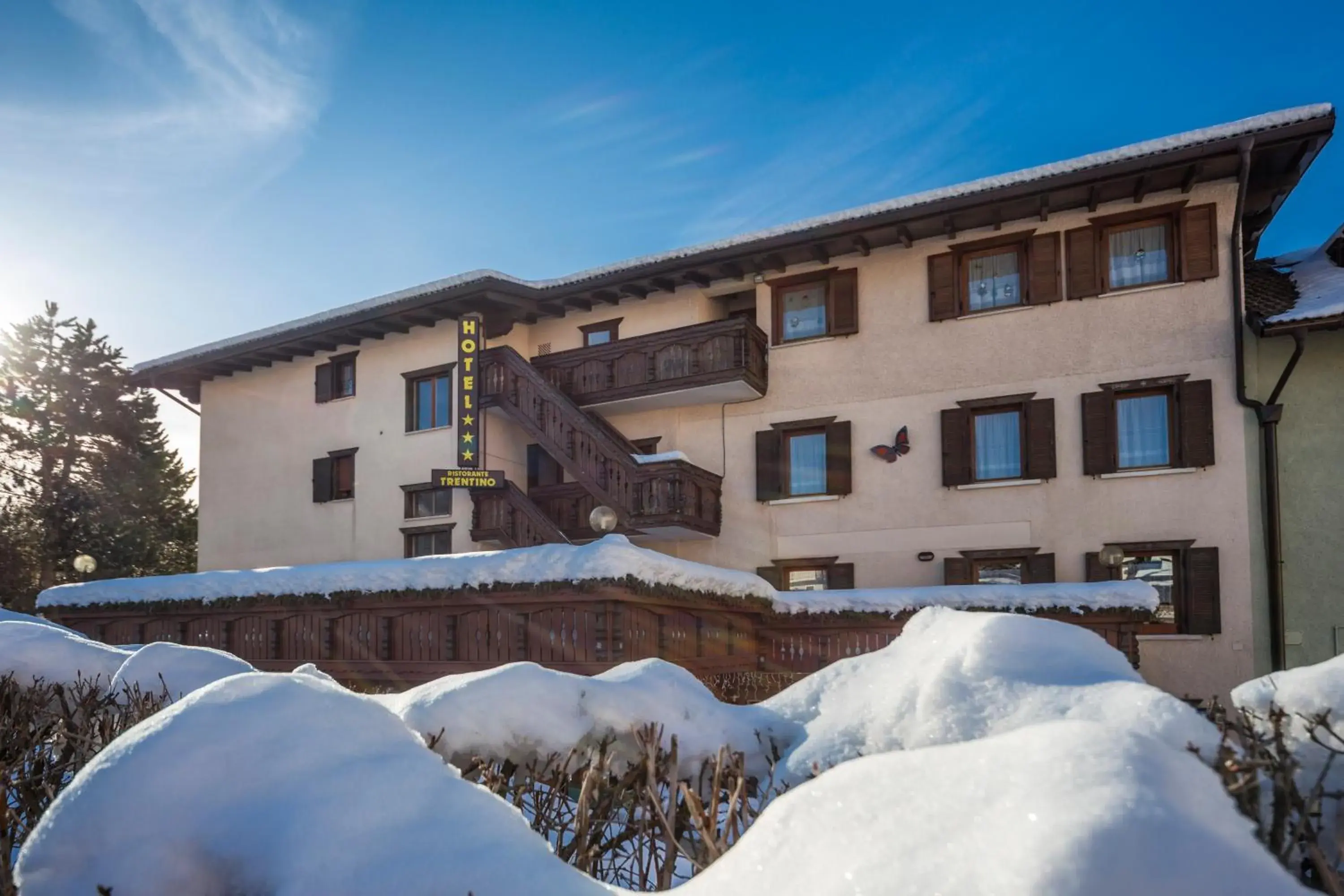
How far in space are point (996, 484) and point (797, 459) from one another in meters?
3.86

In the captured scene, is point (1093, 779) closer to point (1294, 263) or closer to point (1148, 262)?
point (1148, 262)

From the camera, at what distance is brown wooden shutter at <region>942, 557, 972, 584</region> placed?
687 inches

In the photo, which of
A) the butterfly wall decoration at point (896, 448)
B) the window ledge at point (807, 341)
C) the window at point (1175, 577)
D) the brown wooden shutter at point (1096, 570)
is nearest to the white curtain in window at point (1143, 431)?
the window at point (1175, 577)

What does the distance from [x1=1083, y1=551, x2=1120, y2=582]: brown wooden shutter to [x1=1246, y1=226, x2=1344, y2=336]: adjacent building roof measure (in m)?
4.38

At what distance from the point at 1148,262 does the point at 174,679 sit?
16242 millimetres

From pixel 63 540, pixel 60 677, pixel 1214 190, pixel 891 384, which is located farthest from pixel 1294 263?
pixel 63 540

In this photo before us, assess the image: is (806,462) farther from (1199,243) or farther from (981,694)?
(981,694)

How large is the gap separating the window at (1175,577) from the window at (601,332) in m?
10.7

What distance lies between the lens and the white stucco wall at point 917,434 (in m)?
15.9

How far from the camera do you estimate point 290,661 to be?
599 inches

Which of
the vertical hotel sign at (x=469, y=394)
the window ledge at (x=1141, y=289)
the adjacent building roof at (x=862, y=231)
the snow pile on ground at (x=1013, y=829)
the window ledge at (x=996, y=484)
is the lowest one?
the snow pile on ground at (x=1013, y=829)

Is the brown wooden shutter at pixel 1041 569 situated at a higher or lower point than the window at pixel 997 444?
lower

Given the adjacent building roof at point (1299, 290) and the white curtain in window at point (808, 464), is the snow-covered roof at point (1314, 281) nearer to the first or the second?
the adjacent building roof at point (1299, 290)

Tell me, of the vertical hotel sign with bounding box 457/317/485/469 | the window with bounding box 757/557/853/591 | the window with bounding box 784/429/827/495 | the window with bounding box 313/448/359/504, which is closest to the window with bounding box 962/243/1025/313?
the window with bounding box 784/429/827/495
